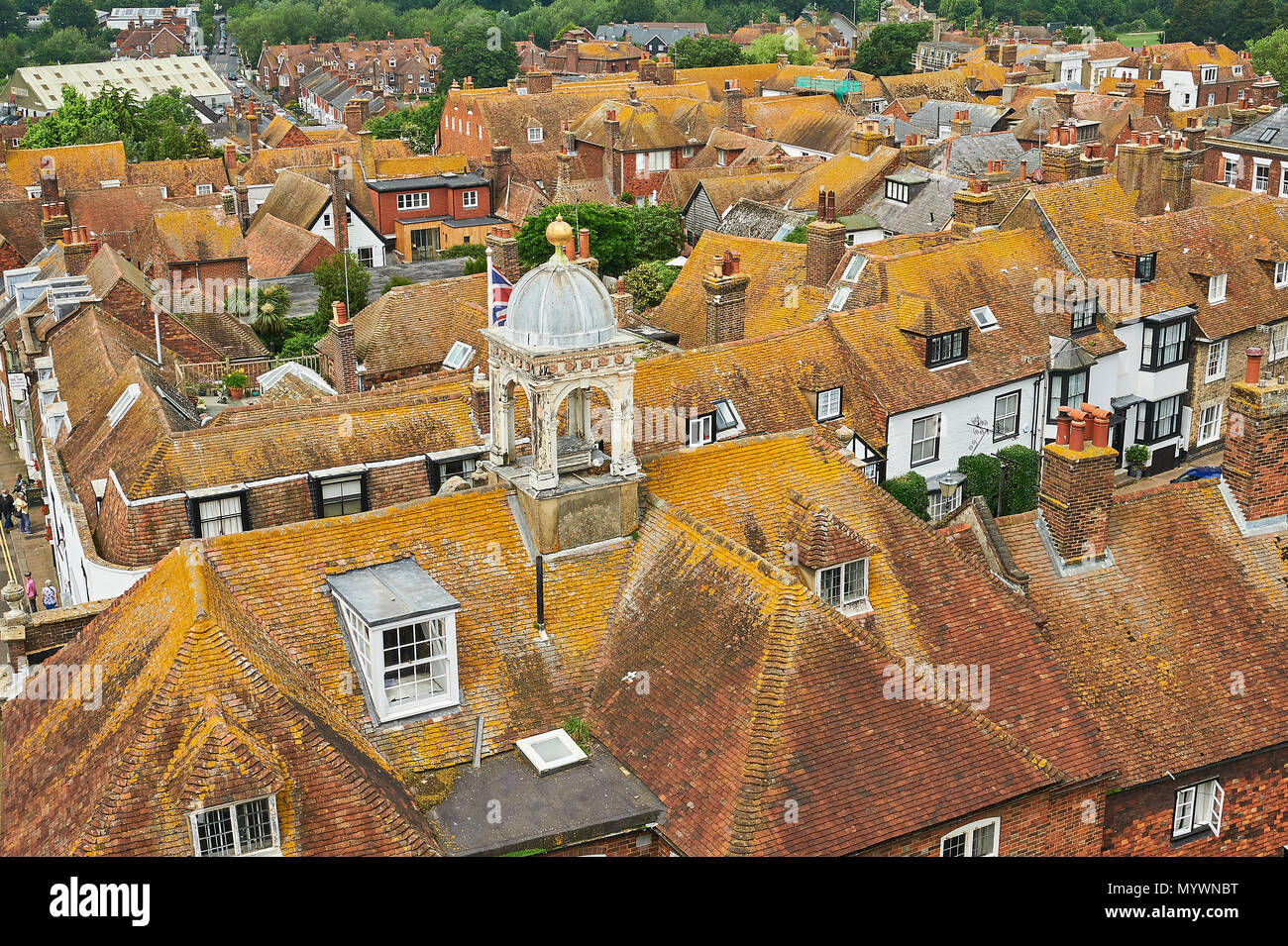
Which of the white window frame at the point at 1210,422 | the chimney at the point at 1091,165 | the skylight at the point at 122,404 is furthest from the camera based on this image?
the chimney at the point at 1091,165


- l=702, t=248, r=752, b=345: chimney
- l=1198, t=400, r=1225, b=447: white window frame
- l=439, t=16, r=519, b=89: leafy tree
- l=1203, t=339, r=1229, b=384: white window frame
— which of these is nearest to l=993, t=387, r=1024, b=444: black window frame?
l=702, t=248, r=752, b=345: chimney

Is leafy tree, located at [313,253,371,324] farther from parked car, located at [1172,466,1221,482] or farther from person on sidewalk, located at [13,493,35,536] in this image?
parked car, located at [1172,466,1221,482]

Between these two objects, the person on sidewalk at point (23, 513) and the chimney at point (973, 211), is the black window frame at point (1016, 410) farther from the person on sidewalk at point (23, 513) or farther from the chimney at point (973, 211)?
the person on sidewalk at point (23, 513)

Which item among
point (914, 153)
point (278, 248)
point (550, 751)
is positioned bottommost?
point (278, 248)

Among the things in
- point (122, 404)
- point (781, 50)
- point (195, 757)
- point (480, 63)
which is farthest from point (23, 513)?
point (781, 50)

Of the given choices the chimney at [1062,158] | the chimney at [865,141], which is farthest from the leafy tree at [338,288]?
the chimney at [1062,158]

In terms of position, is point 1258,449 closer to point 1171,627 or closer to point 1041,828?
point 1171,627
